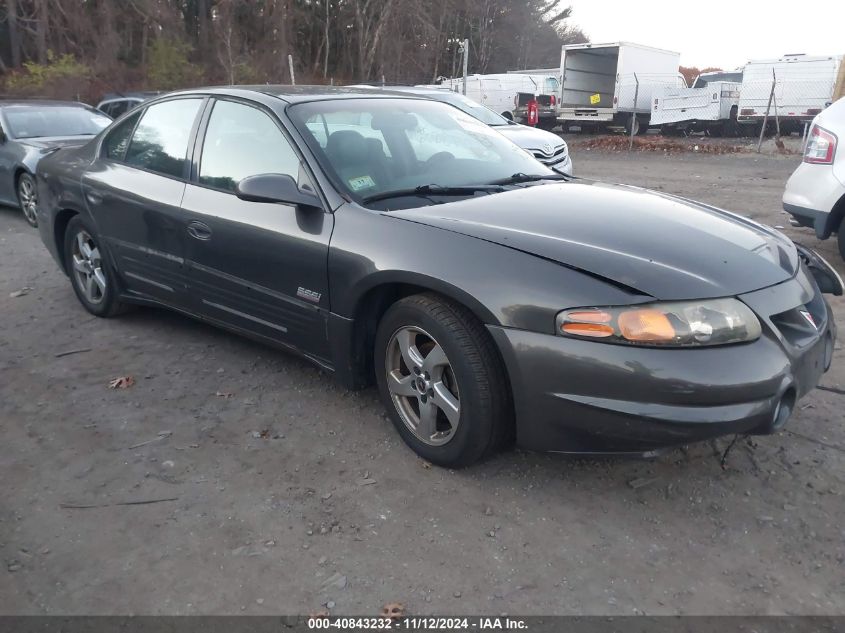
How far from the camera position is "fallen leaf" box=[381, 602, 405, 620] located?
2301mm

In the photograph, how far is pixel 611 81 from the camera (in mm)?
24391

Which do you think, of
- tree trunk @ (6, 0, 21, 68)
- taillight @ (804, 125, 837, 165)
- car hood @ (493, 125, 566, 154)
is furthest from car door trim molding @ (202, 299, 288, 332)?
tree trunk @ (6, 0, 21, 68)

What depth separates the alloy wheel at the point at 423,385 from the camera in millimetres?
2975

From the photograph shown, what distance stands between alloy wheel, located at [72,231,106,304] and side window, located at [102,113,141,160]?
1.91 ft

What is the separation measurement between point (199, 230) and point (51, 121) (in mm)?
6870

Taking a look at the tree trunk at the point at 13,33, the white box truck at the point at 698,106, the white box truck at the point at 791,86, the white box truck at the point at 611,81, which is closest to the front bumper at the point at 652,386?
the white box truck at the point at 791,86

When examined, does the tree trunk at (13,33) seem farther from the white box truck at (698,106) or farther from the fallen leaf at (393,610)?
the fallen leaf at (393,610)

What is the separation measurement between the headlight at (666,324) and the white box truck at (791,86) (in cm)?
1866

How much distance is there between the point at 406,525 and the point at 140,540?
988 mm

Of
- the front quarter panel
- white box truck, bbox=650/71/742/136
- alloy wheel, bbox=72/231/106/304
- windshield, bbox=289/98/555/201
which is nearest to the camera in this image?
the front quarter panel

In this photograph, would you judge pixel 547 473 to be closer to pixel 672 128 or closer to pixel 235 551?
pixel 235 551

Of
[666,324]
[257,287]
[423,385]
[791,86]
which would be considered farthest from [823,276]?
[791,86]

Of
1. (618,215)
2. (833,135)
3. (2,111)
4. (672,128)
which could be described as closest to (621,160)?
(672,128)

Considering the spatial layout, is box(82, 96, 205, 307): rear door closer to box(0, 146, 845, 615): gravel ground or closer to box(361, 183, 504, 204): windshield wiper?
box(0, 146, 845, 615): gravel ground
